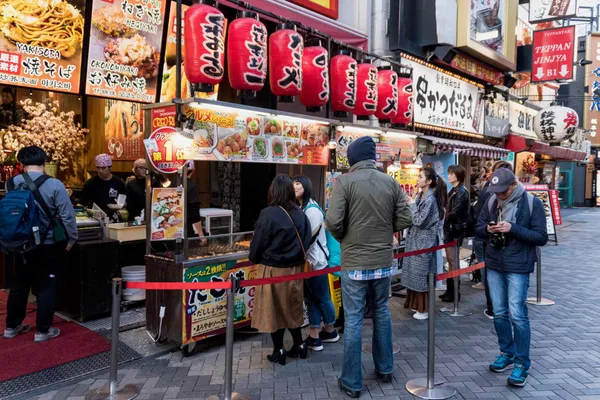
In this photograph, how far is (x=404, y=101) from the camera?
8.95 m

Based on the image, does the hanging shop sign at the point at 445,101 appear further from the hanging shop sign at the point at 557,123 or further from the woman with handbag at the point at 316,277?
the woman with handbag at the point at 316,277

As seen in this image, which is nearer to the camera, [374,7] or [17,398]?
[17,398]

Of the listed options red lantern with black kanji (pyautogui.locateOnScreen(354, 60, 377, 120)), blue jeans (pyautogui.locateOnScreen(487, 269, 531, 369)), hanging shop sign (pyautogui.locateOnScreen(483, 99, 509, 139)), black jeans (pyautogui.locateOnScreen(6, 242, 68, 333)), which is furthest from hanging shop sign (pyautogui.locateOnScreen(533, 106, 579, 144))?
black jeans (pyautogui.locateOnScreen(6, 242, 68, 333))

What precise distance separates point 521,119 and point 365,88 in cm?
1434

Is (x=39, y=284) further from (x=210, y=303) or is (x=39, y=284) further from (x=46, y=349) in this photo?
(x=210, y=303)

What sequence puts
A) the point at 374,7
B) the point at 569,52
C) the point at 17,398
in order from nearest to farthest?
the point at 17,398 → the point at 374,7 → the point at 569,52

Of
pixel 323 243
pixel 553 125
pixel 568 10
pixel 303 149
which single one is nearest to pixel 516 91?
pixel 553 125

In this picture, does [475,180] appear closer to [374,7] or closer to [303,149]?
[374,7]

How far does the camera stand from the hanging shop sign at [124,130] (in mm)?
9594

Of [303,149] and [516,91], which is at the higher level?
[516,91]

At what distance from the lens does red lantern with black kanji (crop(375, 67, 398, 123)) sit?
841 cm

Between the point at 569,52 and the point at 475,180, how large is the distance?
520cm

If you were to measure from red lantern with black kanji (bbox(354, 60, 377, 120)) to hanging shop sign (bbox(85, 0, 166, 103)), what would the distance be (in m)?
3.32

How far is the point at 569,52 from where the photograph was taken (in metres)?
15.3
